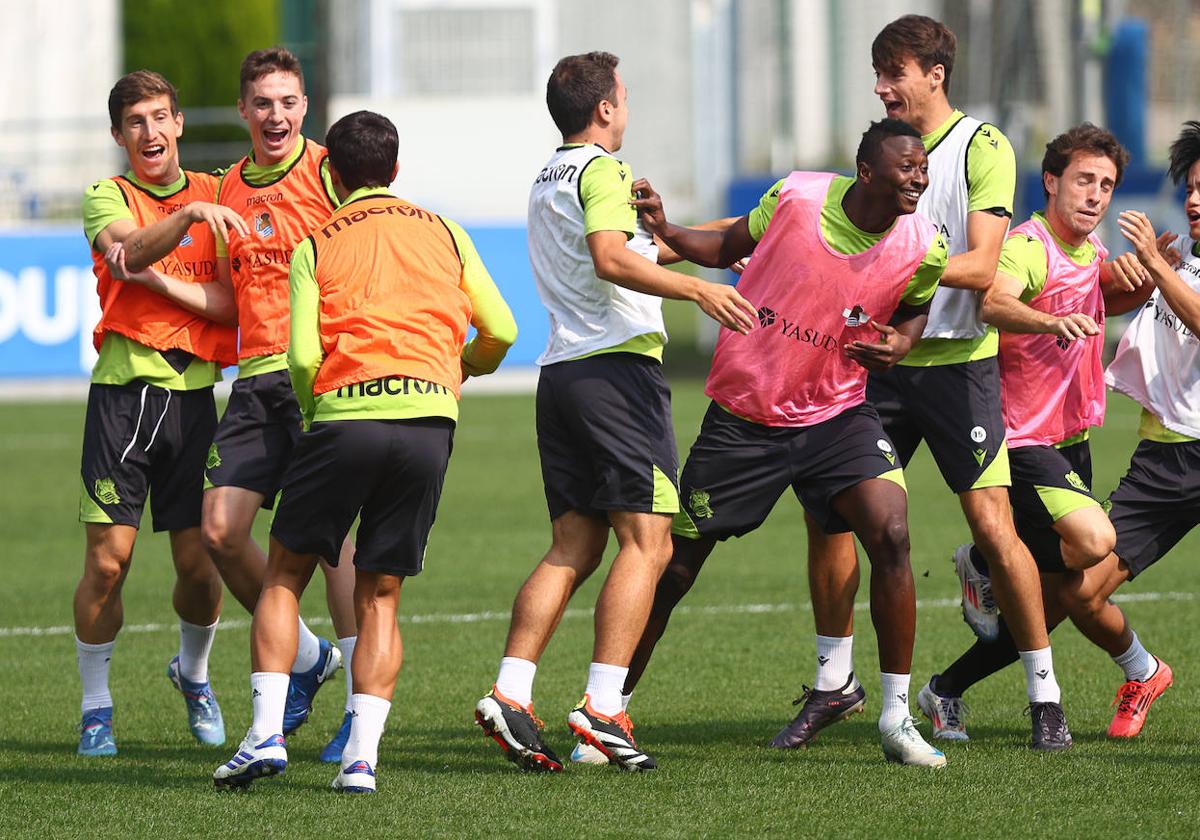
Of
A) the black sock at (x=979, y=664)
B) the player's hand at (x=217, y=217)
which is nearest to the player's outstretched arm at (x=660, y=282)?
the player's hand at (x=217, y=217)

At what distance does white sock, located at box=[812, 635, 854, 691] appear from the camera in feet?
21.6

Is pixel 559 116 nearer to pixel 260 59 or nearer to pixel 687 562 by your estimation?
pixel 260 59

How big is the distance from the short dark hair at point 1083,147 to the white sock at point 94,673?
3.65m

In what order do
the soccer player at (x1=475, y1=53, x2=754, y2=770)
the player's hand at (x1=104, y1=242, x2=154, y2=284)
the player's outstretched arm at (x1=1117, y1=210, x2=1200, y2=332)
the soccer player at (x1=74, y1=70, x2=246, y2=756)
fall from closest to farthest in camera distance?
the soccer player at (x1=475, y1=53, x2=754, y2=770) < the player's outstretched arm at (x1=1117, y1=210, x2=1200, y2=332) < the player's hand at (x1=104, y1=242, x2=154, y2=284) < the soccer player at (x1=74, y1=70, x2=246, y2=756)

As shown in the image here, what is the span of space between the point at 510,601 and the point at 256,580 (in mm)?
3180

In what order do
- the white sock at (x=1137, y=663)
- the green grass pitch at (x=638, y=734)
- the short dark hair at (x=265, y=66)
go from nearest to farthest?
the green grass pitch at (x=638, y=734) < the short dark hair at (x=265, y=66) < the white sock at (x=1137, y=663)

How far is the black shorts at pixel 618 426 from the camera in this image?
6.02 metres

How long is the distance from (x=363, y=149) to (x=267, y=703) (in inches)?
65.4

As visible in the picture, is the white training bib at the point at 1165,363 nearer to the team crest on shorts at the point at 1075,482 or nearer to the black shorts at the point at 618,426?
the team crest on shorts at the point at 1075,482

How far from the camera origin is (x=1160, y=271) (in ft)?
20.1

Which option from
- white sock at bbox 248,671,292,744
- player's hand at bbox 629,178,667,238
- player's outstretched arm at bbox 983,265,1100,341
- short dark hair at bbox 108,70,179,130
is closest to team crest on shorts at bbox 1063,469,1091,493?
player's outstretched arm at bbox 983,265,1100,341

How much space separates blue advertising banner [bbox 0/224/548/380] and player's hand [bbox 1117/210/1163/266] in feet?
42.0

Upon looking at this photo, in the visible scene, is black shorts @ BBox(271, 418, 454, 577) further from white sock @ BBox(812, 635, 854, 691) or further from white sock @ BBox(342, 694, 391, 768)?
white sock @ BBox(812, 635, 854, 691)

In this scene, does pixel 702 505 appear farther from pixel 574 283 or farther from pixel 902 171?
pixel 902 171
